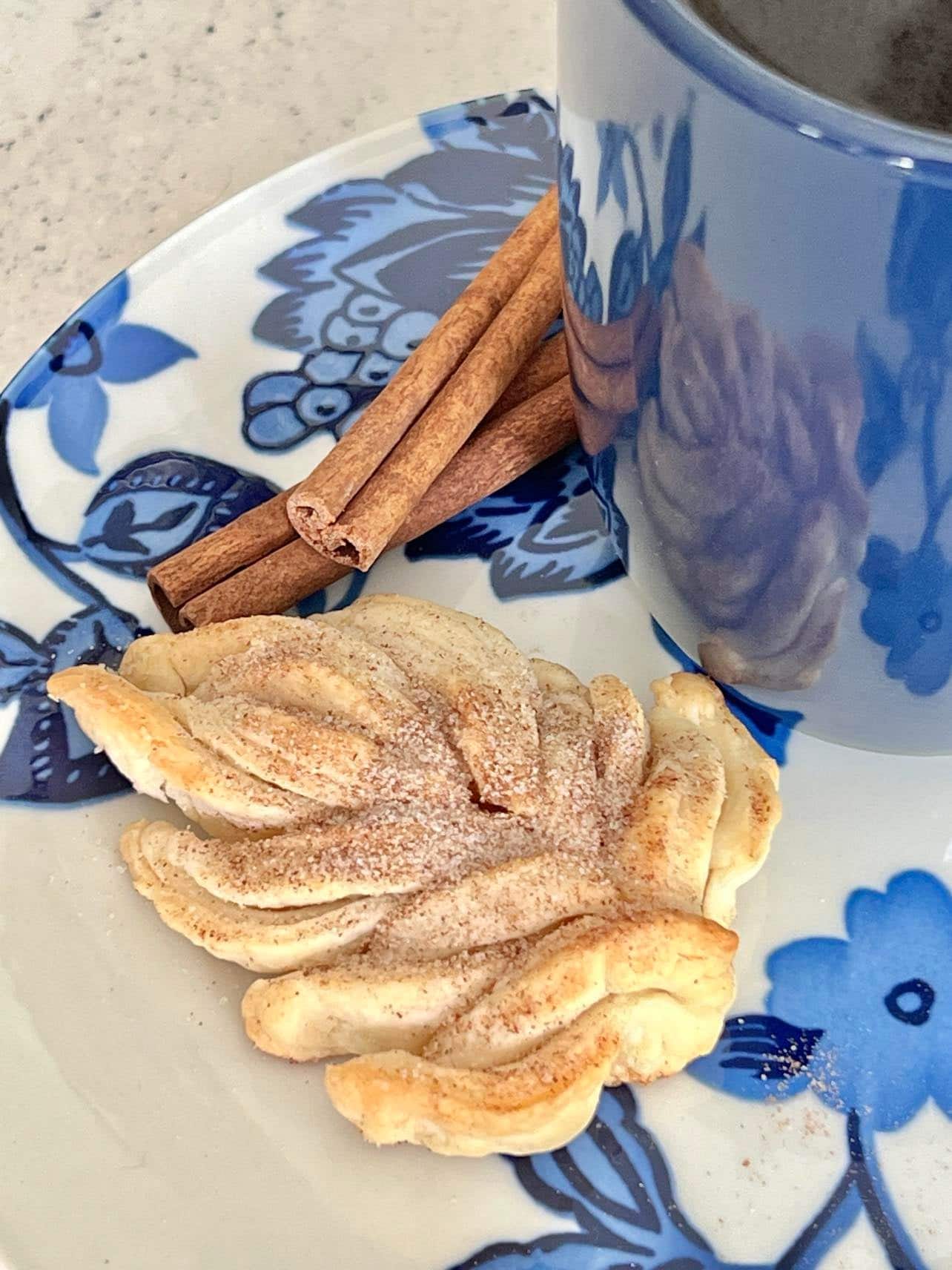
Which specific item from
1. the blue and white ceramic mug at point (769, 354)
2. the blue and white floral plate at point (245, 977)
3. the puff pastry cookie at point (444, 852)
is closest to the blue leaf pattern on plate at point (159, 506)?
the blue and white floral plate at point (245, 977)

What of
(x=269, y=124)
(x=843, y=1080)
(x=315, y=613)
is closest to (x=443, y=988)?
(x=843, y=1080)

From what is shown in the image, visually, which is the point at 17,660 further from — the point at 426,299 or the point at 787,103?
the point at 787,103

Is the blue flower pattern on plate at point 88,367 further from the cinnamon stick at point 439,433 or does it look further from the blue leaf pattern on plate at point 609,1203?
the blue leaf pattern on plate at point 609,1203

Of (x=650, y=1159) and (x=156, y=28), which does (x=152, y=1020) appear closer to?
(x=650, y=1159)

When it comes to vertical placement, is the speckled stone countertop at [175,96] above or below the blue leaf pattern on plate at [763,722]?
above

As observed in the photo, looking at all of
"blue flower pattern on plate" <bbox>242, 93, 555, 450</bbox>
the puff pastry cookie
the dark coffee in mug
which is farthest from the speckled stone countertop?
the dark coffee in mug

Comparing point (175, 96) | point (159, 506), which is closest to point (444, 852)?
point (159, 506)

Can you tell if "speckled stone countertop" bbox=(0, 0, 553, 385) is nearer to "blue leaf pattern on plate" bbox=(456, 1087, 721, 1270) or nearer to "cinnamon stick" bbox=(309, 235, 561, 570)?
"cinnamon stick" bbox=(309, 235, 561, 570)
